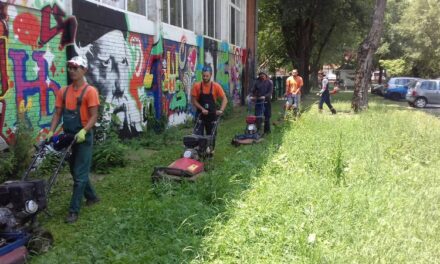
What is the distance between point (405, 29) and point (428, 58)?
3814 millimetres

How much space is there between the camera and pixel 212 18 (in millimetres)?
19953

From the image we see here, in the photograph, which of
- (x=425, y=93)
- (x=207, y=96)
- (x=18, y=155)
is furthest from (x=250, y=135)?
(x=425, y=93)

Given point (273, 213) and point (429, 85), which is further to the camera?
point (429, 85)

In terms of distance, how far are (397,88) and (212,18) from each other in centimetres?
1932

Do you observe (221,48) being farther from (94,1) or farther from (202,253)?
(202,253)

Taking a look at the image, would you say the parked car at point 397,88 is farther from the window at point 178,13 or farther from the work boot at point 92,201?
the work boot at point 92,201

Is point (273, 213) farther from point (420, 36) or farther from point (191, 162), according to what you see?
point (420, 36)

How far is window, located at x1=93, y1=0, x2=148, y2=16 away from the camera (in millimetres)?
11047

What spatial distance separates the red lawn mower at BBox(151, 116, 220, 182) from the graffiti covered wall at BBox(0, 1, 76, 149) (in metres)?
2.57

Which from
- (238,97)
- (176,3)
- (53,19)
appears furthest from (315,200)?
(238,97)

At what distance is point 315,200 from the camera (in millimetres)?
5602

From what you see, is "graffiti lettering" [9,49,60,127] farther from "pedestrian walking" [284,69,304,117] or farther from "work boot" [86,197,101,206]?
"pedestrian walking" [284,69,304,117]

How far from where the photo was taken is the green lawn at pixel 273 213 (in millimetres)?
4324

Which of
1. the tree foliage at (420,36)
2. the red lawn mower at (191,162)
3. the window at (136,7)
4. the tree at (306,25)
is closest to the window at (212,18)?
the window at (136,7)
